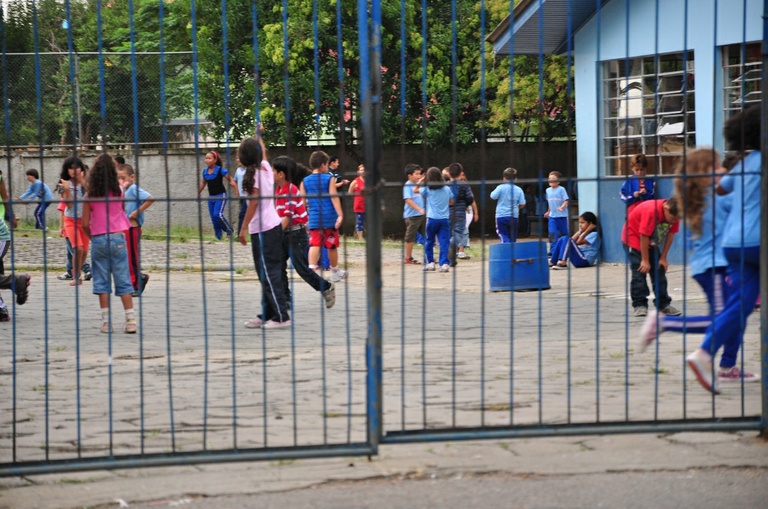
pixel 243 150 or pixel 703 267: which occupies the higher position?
pixel 243 150

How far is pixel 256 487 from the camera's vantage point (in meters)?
4.90

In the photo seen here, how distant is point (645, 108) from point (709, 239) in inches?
429

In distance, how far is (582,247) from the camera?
17625 mm

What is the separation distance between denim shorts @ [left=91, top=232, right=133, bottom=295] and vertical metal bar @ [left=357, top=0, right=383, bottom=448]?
4.89m

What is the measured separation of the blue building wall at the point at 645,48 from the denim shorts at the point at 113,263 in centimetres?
647

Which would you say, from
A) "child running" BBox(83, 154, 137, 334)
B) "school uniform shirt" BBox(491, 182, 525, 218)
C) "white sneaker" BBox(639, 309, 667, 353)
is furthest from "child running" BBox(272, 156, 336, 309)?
"school uniform shirt" BBox(491, 182, 525, 218)

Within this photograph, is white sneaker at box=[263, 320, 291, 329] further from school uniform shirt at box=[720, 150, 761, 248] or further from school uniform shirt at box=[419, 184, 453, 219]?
school uniform shirt at box=[419, 184, 453, 219]

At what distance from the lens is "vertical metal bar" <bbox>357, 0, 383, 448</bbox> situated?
5164 mm

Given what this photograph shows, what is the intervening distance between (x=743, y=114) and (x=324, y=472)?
2829 mm

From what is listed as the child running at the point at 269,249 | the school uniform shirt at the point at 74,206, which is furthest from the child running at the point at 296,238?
the school uniform shirt at the point at 74,206

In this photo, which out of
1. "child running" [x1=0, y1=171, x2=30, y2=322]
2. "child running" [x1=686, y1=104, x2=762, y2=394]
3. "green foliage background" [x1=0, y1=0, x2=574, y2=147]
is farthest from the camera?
"green foliage background" [x1=0, y1=0, x2=574, y2=147]

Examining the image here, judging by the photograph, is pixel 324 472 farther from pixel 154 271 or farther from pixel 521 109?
pixel 521 109

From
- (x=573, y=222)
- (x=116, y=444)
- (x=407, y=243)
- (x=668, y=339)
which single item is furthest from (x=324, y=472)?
(x=573, y=222)

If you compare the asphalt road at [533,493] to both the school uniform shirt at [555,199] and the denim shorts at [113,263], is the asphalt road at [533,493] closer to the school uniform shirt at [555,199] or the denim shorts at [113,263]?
the denim shorts at [113,263]
